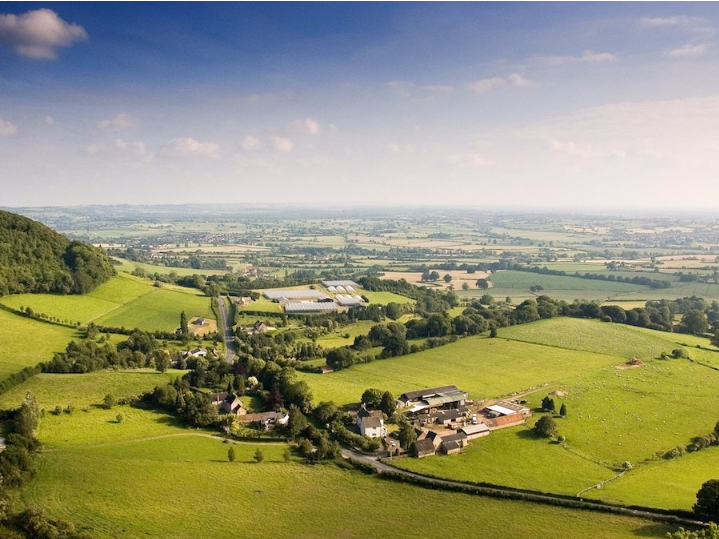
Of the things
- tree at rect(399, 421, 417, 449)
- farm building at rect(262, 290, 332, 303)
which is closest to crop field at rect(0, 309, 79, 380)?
farm building at rect(262, 290, 332, 303)

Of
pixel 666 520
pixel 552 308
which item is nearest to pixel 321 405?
pixel 666 520

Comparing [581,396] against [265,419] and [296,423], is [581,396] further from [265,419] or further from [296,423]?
[265,419]

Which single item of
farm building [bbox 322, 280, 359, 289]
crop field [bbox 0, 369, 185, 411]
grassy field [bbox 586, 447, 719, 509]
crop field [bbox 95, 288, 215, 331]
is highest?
farm building [bbox 322, 280, 359, 289]

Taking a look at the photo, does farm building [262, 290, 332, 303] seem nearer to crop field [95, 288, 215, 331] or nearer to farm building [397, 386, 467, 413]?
crop field [95, 288, 215, 331]

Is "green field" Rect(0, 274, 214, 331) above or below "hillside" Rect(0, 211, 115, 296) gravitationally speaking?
below

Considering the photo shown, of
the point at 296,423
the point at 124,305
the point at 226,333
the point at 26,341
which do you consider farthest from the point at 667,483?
the point at 124,305

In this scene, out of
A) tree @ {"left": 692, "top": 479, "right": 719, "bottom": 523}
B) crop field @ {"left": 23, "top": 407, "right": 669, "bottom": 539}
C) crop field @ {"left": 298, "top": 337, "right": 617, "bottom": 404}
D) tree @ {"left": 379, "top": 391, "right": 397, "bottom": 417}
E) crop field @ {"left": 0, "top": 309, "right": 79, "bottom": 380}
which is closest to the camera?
tree @ {"left": 692, "top": 479, "right": 719, "bottom": 523}

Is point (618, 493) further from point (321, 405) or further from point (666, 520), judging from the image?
point (321, 405)
